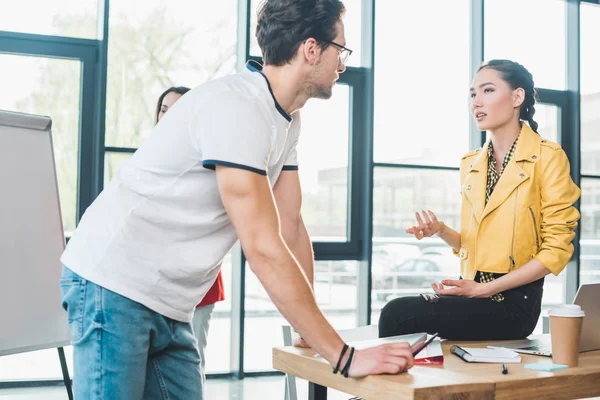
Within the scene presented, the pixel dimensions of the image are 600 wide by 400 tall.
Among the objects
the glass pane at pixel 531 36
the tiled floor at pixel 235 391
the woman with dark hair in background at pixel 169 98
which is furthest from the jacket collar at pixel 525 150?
the glass pane at pixel 531 36

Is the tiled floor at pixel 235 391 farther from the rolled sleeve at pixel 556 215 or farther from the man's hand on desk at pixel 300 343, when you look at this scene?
the man's hand on desk at pixel 300 343

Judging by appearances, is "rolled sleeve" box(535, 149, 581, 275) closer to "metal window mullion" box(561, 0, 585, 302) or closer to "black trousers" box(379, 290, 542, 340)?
"black trousers" box(379, 290, 542, 340)

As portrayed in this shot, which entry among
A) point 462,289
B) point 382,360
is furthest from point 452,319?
point 382,360

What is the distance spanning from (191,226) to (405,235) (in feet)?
11.3

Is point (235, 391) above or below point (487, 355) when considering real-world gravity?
below

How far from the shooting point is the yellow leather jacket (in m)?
1.77

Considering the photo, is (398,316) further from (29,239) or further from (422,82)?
(422,82)

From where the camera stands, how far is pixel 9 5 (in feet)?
12.6

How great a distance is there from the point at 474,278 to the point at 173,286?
0.86 m

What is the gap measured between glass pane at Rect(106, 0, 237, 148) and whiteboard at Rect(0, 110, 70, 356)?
1.41 metres

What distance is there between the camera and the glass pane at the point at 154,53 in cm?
404

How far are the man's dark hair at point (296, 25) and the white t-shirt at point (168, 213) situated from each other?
0.28 ft

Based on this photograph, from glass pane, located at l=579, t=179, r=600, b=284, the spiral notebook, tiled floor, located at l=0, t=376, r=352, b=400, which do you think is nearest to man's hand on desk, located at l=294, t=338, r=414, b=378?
the spiral notebook

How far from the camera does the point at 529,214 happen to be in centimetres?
180
